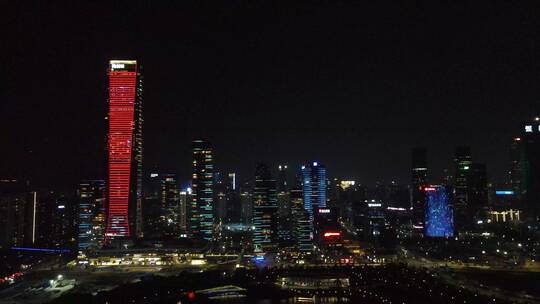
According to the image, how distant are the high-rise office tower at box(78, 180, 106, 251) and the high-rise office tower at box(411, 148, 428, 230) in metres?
29.8

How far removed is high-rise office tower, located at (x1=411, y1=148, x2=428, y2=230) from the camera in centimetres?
5628

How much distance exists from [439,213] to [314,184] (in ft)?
47.8

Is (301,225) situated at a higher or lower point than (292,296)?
higher

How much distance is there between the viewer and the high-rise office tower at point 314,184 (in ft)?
200

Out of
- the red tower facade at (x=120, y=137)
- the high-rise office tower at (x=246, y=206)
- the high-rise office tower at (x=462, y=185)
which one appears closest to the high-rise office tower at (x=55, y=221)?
the red tower facade at (x=120, y=137)

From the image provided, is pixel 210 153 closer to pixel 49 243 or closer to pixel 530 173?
pixel 49 243

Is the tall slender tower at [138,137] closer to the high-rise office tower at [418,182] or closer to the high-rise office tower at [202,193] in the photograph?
the high-rise office tower at [202,193]

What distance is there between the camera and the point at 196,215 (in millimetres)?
51062

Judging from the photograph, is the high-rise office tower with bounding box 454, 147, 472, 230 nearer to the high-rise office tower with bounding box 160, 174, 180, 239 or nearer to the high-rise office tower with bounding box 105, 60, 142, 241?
the high-rise office tower with bounding box 160, 174, 180, 239

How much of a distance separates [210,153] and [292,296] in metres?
28.6

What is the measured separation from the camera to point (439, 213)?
171ft

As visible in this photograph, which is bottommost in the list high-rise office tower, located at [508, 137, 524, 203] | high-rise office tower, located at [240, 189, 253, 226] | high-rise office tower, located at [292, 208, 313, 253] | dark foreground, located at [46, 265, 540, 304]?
dark foreground, located at [46, 265, 540, 304]

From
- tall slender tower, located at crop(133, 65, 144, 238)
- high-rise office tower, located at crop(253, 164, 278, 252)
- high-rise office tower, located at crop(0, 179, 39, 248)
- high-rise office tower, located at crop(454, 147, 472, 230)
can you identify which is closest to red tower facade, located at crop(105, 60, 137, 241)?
tall slender tower, located at crop(133, 65, 144, 238)

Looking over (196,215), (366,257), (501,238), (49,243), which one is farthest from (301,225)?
(49,243)
